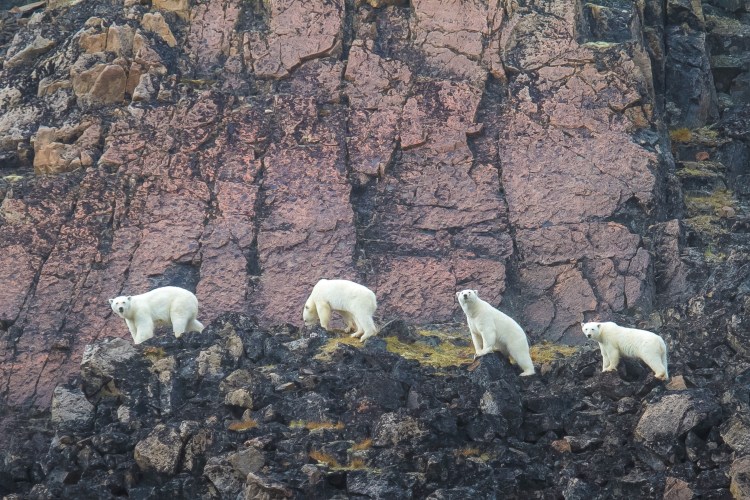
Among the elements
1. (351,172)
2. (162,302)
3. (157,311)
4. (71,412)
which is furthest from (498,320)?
(71,412)

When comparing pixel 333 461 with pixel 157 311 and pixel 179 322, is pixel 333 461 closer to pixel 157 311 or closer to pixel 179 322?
pixel 179 322

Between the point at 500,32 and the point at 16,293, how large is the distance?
16455 mm

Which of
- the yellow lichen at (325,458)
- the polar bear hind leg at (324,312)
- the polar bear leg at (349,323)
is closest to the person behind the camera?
the yellow lichen at (325,458)

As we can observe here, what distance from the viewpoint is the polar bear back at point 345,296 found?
3850 centimetres

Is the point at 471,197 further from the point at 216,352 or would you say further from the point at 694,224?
the point at 216,352

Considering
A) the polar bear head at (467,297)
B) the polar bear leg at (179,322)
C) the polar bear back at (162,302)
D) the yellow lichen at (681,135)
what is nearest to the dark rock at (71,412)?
the polar bear back at (162,302)

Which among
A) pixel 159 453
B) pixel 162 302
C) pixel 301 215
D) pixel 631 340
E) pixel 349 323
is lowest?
pixel 159 453

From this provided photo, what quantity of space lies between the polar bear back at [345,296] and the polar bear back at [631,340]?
573cm

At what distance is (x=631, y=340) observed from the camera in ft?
118

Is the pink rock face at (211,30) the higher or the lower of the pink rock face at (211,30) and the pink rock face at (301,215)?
the higher

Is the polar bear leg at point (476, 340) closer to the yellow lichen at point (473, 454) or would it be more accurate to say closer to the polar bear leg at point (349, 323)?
the polar bear leg at point (349, 323)

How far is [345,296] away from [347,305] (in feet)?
0.73

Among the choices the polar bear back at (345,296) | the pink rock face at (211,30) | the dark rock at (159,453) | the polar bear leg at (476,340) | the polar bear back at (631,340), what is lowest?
the dark rock at (159,453)

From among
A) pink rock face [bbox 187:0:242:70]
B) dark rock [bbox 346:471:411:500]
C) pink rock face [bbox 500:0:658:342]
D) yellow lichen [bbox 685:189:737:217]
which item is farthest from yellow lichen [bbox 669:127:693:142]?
dark rock [bbox 346:471:411:500]
